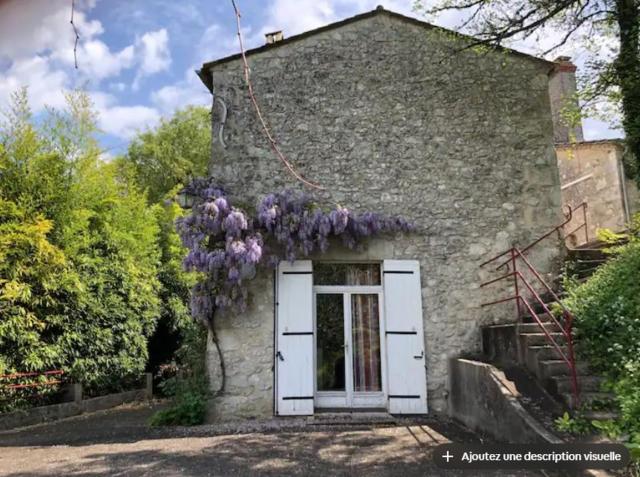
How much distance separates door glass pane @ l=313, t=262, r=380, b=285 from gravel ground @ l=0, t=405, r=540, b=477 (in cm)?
160

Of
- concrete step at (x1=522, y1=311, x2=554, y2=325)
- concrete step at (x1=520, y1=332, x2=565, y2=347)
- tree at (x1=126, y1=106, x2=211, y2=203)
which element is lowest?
concrete step at (x1=520, y1=332, x2=565, y2=347)

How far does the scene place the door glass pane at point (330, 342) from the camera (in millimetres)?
5547

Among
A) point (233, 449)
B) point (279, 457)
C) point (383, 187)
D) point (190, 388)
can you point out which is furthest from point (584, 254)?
point (190, 388)

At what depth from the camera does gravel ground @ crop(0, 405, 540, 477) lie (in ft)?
11.5

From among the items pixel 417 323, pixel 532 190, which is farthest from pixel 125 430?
pixel 532 190

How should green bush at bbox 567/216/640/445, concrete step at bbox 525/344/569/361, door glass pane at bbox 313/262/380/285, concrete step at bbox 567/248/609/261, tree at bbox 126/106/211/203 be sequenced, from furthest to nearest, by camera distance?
tree at bbox 126/106/211/203 → concrete step at bbox 567/248/609/261 → door glass pane at bbox 313/262/380/285 → concrete step at bbox 525/344/569/361 → green bush at bbox 567/216/640/445

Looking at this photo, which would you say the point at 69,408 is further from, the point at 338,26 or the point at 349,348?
the point at 338,26

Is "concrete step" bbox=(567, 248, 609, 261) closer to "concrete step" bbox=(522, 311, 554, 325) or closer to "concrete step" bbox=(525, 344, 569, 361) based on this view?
"concrete step" bbox=(522, 311, 554, 325)

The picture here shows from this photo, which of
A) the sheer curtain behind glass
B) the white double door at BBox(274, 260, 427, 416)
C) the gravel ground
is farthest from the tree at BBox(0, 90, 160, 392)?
the sheer curtain behind glass

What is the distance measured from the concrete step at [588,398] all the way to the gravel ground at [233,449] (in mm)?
794

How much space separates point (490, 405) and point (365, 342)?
66.9 inches

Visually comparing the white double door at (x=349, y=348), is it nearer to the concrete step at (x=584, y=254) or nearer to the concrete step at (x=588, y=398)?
the concrete step at (x=588, y=398)

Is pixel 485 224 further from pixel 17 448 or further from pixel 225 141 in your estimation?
pixel 17 448

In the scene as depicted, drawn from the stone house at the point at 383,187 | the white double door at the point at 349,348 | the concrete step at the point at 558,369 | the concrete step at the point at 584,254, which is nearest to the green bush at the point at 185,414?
the stone house at the point at 383,187
